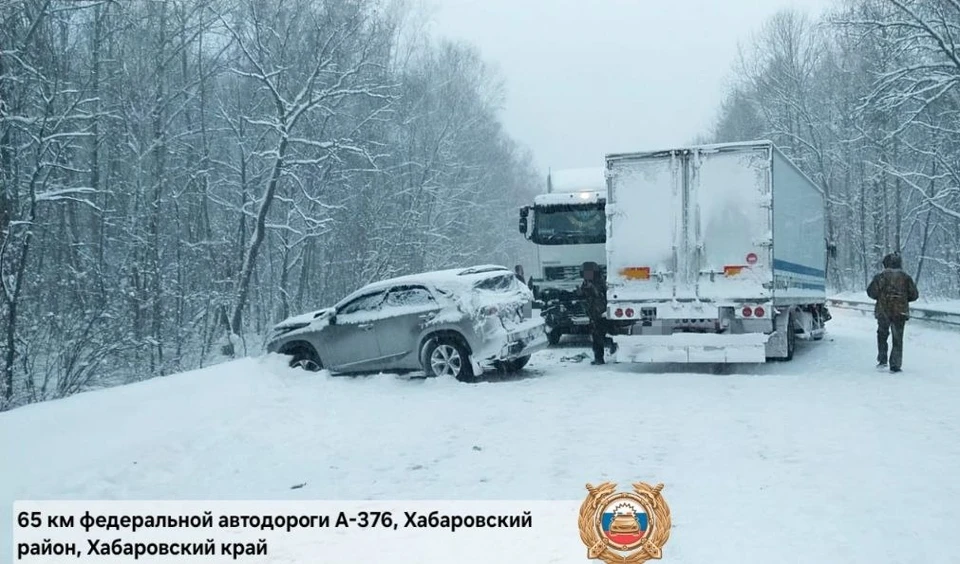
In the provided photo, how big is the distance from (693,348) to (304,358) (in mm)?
6306

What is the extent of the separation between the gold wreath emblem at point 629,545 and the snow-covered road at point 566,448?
217 millimetres

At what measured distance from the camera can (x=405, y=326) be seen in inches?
466

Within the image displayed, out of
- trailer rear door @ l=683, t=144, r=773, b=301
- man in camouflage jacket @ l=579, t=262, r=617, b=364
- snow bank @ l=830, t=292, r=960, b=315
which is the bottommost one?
snow bank @ l=830, t=292, r=960, b=315

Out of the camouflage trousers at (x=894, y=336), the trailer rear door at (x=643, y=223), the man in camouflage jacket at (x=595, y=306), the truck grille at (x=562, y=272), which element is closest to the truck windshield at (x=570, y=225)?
the truck grille at (x=562, y=272)

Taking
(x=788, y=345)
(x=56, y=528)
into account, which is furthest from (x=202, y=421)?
(x=788, y=345)

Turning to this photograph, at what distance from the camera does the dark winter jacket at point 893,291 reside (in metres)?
11.3

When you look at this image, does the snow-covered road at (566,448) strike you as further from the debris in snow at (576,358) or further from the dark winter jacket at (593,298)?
the debris in snow at (576,358)

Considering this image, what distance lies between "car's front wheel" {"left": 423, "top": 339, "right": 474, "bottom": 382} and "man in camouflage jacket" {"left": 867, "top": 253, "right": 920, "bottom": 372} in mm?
6171

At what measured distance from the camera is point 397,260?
2988 centimetres

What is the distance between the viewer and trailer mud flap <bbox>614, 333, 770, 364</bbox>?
11.5m

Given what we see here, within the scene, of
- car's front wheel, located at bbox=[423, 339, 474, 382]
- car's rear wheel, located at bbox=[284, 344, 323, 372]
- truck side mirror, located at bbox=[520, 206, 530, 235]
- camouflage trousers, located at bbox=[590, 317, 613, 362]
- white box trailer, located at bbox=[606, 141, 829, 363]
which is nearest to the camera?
white box trailer, located at bbox=[606, 141, 829, 363]

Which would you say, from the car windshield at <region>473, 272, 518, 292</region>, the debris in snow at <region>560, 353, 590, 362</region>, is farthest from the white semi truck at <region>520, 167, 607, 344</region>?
the car windshield at <region>473, 272, 518, 292</region>

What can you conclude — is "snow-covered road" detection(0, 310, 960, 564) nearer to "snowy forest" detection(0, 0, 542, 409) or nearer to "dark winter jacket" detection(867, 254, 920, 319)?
"dark winter jacket" detection(867, 254, 920, 319)

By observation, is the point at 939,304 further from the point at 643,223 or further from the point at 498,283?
the point at 498,283
